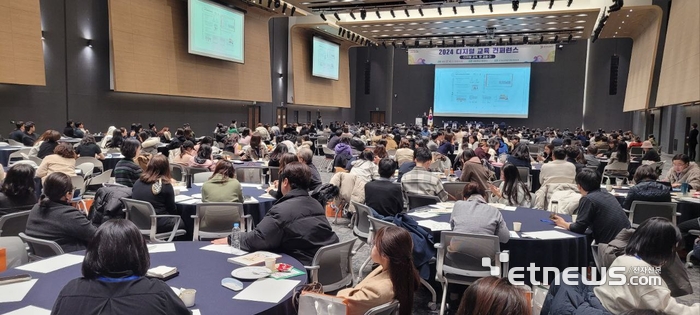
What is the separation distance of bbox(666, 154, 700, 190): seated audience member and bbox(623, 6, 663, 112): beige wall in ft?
38.7

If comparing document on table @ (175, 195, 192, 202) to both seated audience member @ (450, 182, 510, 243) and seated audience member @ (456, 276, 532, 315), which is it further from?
seated audience member @ (456, 276, 532, 315)

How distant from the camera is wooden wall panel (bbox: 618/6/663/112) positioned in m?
17.4

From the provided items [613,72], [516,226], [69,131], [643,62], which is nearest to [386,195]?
[516,226]

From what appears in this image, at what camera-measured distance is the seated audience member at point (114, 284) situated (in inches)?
70.9

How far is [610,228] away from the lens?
161 inches

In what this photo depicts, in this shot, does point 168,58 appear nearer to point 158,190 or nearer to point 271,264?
point 158,190

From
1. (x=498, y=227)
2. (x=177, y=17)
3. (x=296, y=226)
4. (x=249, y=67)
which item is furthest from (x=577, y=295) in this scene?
(x=249, y=67)

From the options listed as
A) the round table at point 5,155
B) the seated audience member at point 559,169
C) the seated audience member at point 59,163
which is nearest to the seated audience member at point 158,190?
the seated audience member at point 59,163

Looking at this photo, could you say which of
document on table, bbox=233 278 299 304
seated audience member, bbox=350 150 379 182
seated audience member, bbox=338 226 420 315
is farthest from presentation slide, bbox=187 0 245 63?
seated audience member, bbox=338 226 420 315

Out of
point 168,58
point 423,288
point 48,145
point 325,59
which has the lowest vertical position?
point 423,288

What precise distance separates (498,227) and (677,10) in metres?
14.7

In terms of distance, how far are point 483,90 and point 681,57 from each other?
14.5 m

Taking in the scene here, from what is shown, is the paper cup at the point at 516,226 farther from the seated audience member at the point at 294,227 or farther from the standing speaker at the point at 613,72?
the standing speaker at the point at 613,72

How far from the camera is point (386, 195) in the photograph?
5.26m
